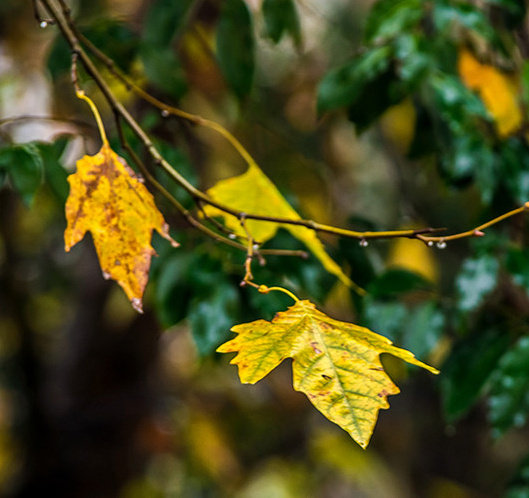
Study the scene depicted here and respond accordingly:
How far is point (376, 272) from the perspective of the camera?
0.85 m

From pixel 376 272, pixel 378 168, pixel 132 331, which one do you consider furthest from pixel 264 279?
pixel 378 168

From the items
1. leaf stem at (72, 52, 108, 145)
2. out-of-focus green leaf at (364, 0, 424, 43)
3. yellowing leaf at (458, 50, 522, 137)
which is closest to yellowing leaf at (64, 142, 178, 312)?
leaf stem at (72, 52, 108, 145)

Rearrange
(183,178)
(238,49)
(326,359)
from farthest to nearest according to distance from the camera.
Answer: (238,49), (183,178), (326,359)

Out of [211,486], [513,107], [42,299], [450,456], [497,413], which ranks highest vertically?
[513,107]

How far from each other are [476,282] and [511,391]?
0.12 m

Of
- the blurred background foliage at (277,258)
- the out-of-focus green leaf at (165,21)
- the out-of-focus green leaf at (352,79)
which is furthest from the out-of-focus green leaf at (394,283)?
the out-of-focus green leaf at (165,21)

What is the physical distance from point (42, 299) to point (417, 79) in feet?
6.80

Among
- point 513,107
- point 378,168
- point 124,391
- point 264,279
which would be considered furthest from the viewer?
point 378,168

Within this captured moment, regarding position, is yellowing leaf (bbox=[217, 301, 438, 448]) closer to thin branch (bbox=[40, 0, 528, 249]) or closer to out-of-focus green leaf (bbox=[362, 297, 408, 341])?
thin branch (bbox=[40, 0, 528, 249])

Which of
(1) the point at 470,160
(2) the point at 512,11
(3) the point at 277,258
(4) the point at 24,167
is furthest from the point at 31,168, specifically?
(2) the point at 512,11

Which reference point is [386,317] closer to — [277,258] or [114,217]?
[277,258]

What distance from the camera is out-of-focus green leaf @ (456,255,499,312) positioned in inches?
28.2

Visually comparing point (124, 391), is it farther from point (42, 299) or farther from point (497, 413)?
point (497, 413)

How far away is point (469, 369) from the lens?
750 millimetres
